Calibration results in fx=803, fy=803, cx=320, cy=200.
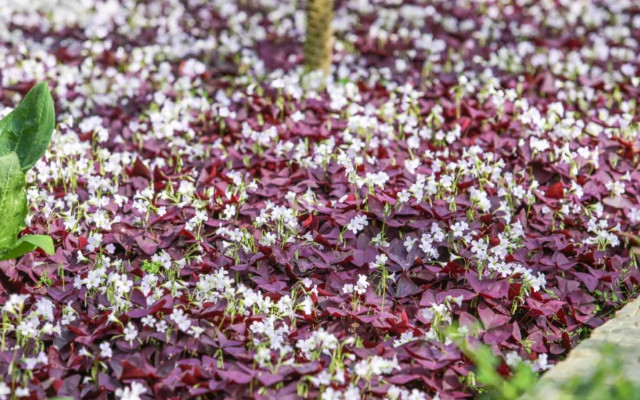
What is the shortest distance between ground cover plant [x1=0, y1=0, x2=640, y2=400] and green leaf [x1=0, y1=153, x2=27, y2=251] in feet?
0.53

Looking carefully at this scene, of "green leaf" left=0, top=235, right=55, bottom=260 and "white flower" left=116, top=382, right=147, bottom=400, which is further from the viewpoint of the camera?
"green leaf" left=0, top=235, right=55, bottom=260

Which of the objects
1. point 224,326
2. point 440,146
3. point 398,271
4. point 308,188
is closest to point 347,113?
point 440,146

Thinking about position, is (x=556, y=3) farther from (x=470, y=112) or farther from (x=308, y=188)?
(x=308, y=188)

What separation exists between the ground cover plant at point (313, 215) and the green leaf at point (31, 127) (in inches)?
12.1

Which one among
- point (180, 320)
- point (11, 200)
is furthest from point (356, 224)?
point (11, 200)

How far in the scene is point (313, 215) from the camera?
367 cm

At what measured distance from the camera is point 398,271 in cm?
337

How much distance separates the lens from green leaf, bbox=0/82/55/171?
339 cm

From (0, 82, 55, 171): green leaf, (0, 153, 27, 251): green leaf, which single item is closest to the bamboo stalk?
(0, 82, 55, 171): green leaf

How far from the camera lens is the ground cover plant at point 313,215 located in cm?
285

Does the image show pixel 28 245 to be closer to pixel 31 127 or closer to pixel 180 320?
pixel 31 127

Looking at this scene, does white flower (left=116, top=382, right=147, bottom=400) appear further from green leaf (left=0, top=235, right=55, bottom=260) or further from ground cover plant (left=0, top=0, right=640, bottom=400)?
green leaf (left=0, top=235, right=55, bottom=260)

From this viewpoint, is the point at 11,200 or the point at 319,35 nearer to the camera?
the point at 11,200

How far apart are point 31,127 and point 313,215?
4.20ft
